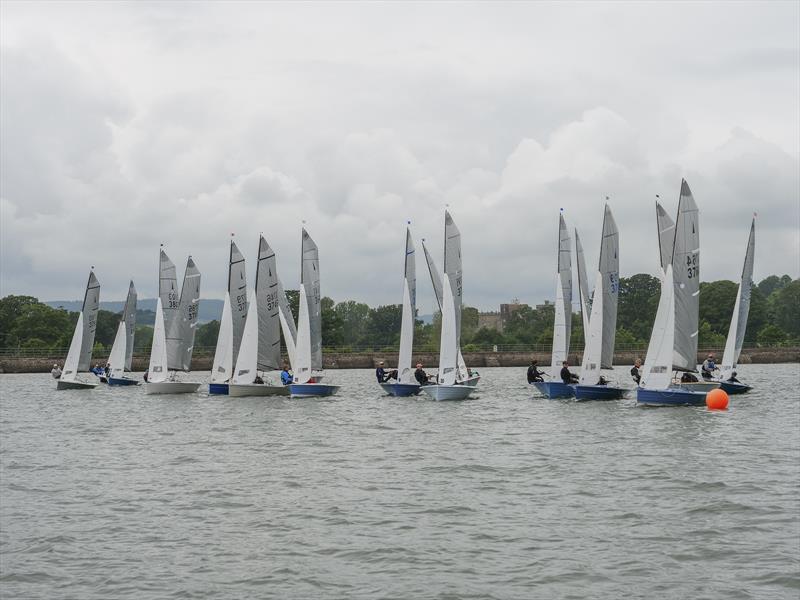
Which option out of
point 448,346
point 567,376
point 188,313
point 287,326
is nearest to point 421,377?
point 448,346

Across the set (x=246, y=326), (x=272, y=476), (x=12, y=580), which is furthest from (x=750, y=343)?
(x=12, y=580)

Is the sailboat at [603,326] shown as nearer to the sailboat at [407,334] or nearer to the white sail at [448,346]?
the white sail at [448,346]

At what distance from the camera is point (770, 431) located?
101ft

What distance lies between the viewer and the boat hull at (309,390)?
46531 mm

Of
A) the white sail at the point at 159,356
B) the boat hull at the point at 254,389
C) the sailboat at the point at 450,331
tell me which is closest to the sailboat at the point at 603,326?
the sailboat at the point at 450,331

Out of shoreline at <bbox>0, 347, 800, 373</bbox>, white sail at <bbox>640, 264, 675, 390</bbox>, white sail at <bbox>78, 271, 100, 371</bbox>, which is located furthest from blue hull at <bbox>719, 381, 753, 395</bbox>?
shoreline at <bbox>0, 347, 800, 373</bbox>

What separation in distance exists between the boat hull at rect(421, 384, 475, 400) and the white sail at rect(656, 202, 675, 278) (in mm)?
9955

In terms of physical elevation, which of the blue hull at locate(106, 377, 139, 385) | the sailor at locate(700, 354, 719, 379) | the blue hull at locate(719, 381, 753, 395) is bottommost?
the blue hull at locate(106, 377, 139, 385)

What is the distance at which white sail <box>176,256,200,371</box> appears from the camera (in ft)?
187

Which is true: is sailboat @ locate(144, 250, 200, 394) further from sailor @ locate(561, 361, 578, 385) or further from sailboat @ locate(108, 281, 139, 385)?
sailor @ locate(561, 361, 578, 385)

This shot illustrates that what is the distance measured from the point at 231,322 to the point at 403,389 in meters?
10.6

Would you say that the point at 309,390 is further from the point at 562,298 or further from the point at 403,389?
the point at 562,298

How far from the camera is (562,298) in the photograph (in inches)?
1916

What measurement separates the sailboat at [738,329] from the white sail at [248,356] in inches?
843
